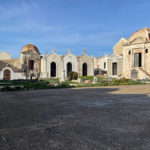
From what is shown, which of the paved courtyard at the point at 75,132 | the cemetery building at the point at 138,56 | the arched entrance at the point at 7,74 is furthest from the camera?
the arched entrance at the point at 7,74

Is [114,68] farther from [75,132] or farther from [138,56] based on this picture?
[75,132]

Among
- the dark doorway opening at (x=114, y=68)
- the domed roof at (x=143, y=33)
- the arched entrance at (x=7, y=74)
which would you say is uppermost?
the domed roof at (x=143, y=33)

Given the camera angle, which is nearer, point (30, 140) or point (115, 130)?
point (30, 140)

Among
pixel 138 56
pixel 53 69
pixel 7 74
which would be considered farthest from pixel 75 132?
pixel 53 69

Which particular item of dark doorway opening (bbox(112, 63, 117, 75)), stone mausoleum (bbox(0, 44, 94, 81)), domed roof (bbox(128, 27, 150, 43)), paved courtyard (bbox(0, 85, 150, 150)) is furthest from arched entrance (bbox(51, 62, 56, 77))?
paved courtyard (bbox(0, 85, 150, 150))

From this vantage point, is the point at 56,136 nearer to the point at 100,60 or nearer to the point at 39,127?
the point at 39,127

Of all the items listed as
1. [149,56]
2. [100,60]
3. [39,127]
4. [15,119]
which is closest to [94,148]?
[39,127]

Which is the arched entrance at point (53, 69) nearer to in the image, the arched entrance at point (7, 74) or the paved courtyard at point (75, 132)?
the arched entrance at point (7, 74)

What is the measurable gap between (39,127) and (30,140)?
0.99m

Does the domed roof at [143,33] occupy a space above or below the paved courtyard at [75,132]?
above

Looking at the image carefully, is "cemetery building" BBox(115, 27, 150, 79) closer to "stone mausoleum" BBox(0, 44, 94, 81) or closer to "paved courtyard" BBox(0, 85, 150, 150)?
"stone mausoleum" BBox(0, 44, 94, 81)

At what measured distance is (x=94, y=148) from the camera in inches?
132

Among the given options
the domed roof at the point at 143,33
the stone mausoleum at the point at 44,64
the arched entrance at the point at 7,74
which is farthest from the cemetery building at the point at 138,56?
the arched entrance at the point at 7,74

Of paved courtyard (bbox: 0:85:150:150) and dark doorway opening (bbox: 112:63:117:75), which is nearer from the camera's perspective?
paved courtyard (bbox: 0:85:150:150)
